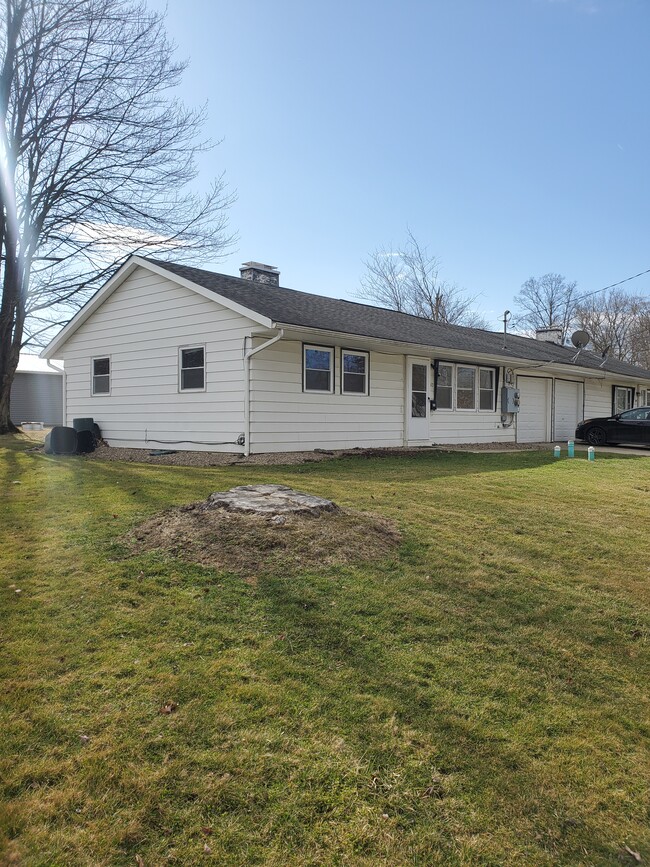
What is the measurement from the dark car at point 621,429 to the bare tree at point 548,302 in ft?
107

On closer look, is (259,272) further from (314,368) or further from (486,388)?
(486,388)

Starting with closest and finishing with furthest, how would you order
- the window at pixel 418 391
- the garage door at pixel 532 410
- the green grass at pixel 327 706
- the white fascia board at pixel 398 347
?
the green grass at pixel 327 706
the white fascia board at pixel 398 347
the window at pixel 418 391
the garage door at pixel 532 410

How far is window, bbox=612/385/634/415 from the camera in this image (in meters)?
23.1

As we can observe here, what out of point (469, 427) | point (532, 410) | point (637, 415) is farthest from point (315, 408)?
point (637, 415)

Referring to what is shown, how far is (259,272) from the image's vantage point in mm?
15664

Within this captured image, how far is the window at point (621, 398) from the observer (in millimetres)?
23078

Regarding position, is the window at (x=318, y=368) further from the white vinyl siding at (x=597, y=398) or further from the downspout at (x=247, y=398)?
the white vinyl siding at (x=597, y=398)

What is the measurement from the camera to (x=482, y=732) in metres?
2.42

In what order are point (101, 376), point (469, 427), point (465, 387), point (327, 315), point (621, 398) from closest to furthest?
point (327, 315), point (101, 376), point (465, 387), point (469, 427), point (621, 398)

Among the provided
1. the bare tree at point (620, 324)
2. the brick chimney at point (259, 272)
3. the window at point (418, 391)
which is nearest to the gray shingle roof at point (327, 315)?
the window at point (418, 391)

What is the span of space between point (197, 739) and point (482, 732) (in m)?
1.22

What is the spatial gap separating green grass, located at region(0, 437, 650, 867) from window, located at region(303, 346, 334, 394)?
7406 millimetres

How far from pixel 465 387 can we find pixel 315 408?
5.85 meters

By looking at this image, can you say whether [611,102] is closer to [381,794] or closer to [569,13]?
[569,13]
